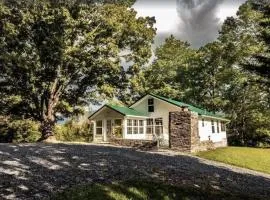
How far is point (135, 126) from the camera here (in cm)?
3653

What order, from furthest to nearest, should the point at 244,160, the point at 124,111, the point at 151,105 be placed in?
the point at 151,105 → the point at 124,111 → the point at 244,160

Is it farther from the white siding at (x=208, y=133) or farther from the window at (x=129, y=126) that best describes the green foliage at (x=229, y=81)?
the window at (x=129, y=126)

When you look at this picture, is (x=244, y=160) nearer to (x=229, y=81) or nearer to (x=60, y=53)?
(x=60, y=53)

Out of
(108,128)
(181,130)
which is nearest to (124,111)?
(108,128)

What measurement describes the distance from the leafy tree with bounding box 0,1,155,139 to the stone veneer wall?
9.27 meters

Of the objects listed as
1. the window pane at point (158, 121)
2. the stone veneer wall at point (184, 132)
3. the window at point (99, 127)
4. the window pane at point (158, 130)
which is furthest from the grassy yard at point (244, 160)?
the window at point (99, 127)

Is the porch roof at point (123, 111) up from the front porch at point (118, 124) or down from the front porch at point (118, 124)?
up

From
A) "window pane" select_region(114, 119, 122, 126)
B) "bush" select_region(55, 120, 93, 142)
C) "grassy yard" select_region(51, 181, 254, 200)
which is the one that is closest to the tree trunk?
"bush" select_region(55, 120, 93, 142)

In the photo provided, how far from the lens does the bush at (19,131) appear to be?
3553 cm

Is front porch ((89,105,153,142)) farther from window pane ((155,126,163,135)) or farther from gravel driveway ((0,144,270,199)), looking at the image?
gravel driveway ((0,144,270,199))

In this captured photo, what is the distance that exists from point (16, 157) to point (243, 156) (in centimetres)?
1875

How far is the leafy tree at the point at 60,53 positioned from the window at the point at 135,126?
4.02 m

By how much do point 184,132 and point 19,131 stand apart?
62.4 ft

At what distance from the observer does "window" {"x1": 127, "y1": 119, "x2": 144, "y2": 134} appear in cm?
3572
